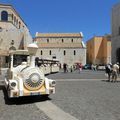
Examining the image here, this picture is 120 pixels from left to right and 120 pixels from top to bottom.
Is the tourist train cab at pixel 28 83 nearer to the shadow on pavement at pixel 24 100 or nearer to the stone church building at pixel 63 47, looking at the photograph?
the shadow on pavement at pixel 24 100

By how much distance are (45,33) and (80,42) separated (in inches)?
468

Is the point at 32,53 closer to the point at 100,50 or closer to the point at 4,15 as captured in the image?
the point at 4,15

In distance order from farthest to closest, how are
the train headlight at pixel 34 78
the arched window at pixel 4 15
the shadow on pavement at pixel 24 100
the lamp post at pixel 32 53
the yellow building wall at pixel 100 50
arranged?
the yellow building wall at pixel 100 50 < the arched window at pixel 4 15 < the lamp post at pixel 32 53 < the train headlight at pixel 34 78 < the shadow on pavement at pixel 24 100

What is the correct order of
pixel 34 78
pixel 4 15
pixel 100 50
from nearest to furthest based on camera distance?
pixel 34 78, pixel 4 15, pixel 100 50

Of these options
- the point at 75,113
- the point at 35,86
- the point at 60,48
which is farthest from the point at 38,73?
the point at 60,48

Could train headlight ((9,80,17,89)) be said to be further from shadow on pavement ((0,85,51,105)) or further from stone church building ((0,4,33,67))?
stone church building ((0,4,33,67))

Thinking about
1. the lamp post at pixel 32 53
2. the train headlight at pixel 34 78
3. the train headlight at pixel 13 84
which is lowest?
the train headlight at pixel 13 84

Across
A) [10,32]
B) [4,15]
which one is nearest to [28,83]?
[10,32]

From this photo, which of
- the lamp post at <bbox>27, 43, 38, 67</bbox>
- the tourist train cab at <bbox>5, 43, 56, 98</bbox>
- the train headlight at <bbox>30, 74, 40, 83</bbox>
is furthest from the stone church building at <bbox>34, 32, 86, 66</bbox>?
the train headlight at <bbox>30, 74, 40, 83</bbox>

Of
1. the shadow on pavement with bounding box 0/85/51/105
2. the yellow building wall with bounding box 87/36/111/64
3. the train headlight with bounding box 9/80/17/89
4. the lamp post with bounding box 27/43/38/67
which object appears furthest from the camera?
the yellow building wall with bounding box 87/36/111/64

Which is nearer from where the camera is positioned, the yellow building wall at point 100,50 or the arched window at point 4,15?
the arched window at point 4,15

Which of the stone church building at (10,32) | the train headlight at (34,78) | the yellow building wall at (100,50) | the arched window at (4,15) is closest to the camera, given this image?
the train headlight at (34,78)

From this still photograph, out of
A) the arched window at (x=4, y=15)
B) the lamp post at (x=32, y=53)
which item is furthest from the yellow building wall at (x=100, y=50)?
the lamp post at (x=32, y=53)

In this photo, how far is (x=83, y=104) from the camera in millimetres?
12883
